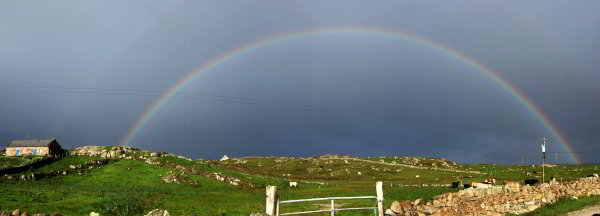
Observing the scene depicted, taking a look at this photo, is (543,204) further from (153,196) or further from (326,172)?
(326,172)

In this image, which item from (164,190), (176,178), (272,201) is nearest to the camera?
(272,201)

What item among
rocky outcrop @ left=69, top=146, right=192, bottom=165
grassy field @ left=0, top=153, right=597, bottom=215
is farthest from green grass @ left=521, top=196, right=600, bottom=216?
rocky outcrop @ left=69, top=146, right=192, bottom=165

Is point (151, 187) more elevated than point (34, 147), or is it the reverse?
point (34, 147)

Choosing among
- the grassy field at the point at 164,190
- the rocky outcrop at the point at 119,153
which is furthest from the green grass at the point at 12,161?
the rocky outcrop at the point at 119,153

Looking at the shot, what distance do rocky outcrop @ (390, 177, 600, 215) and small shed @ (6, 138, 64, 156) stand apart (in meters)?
96.5

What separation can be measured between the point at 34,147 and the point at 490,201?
10515 cm

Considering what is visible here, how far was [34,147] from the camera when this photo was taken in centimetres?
10975

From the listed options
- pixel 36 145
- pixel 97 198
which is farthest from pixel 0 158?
pixel 97 198

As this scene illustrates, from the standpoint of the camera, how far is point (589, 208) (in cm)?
3472

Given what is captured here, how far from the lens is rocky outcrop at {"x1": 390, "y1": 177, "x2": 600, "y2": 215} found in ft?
111

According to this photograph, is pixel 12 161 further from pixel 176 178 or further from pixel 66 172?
pixel 176 178

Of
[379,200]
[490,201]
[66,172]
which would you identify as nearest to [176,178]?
[66,172]

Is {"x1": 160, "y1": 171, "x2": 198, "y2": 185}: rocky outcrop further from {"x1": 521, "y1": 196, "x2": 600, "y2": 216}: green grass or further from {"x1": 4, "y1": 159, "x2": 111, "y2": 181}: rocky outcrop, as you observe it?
{"x1": 521, "y1": 196, "x2": 600, "y2": 216}: green grass

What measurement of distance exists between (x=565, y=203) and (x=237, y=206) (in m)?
27.3
